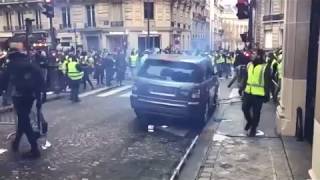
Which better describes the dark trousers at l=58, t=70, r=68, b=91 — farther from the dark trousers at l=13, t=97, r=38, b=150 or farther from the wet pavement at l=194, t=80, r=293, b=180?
the dark trousers at l=13, t=97, r=38, b=150

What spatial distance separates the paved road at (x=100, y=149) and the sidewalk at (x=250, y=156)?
0.66 m

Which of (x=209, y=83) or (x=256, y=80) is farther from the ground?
(x=256, y=80)

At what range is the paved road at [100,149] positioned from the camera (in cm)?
670

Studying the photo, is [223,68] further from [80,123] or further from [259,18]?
[259,18]

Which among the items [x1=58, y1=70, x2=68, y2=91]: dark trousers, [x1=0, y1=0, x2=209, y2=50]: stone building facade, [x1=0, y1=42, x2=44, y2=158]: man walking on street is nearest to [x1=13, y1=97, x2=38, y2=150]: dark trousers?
[x1=0, y1=42, x2=44, y2=158]: man walking on street

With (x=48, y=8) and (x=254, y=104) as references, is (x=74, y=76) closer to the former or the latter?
(x=48, y=8)

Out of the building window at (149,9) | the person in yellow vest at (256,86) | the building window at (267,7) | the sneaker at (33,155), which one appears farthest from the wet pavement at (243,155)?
the building window at (267,7)

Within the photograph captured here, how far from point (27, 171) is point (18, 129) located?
1060 millimetres

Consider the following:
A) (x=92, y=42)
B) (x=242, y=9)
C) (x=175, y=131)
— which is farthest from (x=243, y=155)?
(x=92, y=42)

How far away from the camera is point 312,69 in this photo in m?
8.09

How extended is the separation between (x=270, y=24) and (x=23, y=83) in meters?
39.9

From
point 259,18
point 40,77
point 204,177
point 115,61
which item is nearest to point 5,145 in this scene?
point 40,77

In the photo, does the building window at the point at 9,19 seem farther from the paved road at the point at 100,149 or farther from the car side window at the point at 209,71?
the car side window at the point at 209,71

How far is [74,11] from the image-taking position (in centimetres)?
4606
